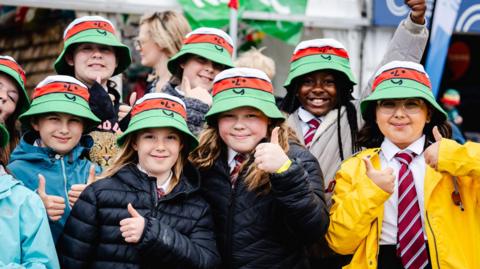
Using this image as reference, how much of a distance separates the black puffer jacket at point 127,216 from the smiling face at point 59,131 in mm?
497

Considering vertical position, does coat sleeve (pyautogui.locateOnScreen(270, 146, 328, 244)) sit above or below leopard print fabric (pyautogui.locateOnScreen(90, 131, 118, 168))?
below

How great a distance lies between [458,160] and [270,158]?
932 mm

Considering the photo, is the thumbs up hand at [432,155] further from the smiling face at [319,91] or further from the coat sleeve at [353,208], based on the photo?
the smiling face at [319,91]

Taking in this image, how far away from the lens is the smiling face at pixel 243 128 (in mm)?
3889

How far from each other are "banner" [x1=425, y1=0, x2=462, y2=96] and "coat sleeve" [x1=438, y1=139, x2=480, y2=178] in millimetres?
3797

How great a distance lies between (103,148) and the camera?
4.46 meters

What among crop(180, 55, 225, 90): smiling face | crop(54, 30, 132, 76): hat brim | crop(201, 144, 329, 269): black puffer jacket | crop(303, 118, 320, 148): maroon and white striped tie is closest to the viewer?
crop(201, 144, 329, 269): black puffer jacket

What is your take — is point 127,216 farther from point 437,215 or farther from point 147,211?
point 437,215

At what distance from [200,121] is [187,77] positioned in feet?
1.46

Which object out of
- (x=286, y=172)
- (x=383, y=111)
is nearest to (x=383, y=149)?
(x=383, y=111)

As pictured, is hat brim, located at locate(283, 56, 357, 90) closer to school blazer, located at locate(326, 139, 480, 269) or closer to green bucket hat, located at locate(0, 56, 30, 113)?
school blazer, located at locate(326, 139, 480, 269)

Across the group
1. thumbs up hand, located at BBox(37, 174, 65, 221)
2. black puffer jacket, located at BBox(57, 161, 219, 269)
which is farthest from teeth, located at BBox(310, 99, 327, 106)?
thumbs up hand, located at BBox(37, 174, 65, 221)

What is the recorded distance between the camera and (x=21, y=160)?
405cm

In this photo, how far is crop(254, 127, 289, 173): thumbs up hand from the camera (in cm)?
352
